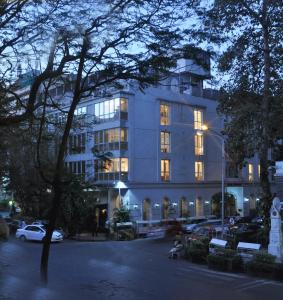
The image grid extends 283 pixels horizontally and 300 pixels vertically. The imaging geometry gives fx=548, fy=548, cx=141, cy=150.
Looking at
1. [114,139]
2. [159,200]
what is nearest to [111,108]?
[114,139]

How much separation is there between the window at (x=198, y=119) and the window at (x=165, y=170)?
18.2 ft

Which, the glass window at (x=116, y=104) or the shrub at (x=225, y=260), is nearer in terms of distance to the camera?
the shrub at (x=225, y=260)

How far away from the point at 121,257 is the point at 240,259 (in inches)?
285

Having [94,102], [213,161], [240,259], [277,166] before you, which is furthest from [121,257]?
[213,161]

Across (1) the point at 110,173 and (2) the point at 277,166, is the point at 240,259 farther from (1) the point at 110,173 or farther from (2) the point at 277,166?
(1) the point at 110,173

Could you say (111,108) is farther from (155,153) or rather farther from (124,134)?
(155,153)

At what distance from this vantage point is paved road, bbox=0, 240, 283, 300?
1381 centimetres

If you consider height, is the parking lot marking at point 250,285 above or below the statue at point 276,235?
below

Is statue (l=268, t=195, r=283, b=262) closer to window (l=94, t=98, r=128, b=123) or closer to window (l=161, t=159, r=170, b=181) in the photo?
window (l=94, t=98, r=128, b=123)

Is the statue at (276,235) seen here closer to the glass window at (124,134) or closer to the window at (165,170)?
the glass window at (124,134)

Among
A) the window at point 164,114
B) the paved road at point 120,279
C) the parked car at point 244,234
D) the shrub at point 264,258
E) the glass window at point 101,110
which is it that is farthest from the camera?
the window at point 164,114

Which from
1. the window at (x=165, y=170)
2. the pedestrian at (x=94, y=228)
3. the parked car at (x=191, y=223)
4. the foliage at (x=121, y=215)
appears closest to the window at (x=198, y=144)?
the window at (x=165, y=170)

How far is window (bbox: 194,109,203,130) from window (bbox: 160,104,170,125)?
13.7 feet

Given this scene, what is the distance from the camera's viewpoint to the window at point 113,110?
47503mm
